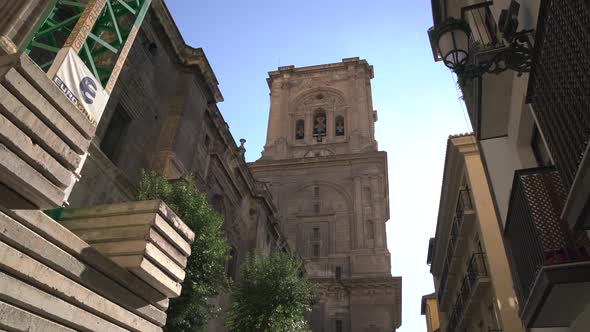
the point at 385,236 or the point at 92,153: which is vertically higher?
the point at 385,236

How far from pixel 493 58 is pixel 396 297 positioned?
27.6m

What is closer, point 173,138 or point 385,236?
point 173,138

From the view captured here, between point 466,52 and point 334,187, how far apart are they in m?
31.3

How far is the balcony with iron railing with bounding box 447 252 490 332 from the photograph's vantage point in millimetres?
12578

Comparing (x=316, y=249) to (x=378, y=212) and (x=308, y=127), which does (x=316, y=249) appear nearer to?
(x=378, y=212)

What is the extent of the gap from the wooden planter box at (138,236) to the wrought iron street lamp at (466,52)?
4259 millimetres

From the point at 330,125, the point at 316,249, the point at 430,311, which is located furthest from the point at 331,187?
the point at 430,311

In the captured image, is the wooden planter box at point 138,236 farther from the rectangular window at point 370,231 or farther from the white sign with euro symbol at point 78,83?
the rectangular window at point 370,231

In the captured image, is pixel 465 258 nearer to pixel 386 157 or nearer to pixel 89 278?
pixel 89 278

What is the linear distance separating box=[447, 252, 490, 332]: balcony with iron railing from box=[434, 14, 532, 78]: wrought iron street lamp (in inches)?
351

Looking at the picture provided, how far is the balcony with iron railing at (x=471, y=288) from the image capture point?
12.6 meters

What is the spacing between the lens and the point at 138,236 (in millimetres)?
5965

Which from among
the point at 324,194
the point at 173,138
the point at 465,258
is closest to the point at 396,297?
the point at 324,194

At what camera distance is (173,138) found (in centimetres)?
1412
